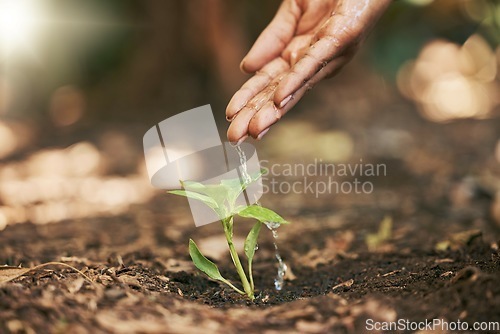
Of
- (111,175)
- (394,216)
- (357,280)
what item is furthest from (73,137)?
(357,280)

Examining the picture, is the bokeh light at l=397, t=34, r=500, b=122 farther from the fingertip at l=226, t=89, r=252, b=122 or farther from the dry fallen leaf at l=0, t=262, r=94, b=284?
the dry fallen leaf at l=0, t=262, r=94, b=284

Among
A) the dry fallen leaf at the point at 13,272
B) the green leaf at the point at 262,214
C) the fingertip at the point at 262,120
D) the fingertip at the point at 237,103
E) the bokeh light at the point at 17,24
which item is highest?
the bokeh light at the point at 17,24

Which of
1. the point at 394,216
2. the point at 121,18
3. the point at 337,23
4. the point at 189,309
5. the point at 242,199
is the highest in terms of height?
the point at 121,18

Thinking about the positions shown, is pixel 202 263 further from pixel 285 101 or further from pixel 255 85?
pixel 255 85

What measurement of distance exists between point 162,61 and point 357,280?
373 centimetres

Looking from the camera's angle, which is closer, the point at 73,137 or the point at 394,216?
the point at 394,216

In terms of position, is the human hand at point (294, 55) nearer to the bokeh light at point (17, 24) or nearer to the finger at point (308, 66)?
the finger at point (308, 66)

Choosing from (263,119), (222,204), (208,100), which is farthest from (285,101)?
(208,100)

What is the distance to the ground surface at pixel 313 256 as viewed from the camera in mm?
1336

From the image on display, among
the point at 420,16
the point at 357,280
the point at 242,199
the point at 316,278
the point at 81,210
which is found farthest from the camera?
the point at 420,16

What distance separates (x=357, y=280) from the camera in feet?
6.00

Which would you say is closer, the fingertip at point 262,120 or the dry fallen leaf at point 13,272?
the dry fallen leaf at point 13,272

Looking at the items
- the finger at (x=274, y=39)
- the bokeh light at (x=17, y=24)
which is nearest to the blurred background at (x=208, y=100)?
the bokeh light at (x=17, y=24)

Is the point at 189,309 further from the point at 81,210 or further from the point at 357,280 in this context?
the point at 81,210
